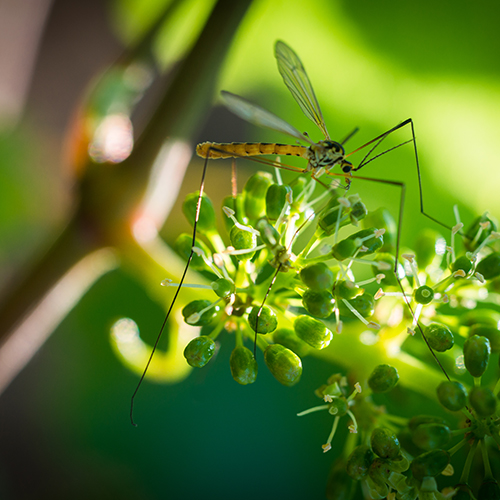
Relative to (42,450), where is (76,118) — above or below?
above

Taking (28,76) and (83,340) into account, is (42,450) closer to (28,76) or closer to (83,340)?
(83,340)

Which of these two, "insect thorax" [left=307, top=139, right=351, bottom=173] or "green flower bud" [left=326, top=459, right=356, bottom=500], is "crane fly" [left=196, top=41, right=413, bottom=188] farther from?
"green flower bud" [left=326, top=459, right=356, bottom=500]

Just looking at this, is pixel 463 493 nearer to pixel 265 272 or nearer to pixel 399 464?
pixel 399 464

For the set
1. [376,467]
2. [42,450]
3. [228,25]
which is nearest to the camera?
[376,467]

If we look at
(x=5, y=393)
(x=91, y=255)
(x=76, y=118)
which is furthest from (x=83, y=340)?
(x=76, y=118)

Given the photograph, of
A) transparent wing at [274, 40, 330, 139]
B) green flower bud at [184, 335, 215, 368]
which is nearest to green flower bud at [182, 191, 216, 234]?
green flower bud at [184, 335, 215, 368]

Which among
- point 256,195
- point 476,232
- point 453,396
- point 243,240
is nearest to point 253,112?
point 256,195

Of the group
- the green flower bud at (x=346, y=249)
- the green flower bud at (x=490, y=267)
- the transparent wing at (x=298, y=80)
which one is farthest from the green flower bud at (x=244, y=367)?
the transparent wing at (x=298, y=80)

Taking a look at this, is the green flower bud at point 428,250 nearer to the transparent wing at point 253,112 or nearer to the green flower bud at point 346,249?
the green flower bud at point 346,249
